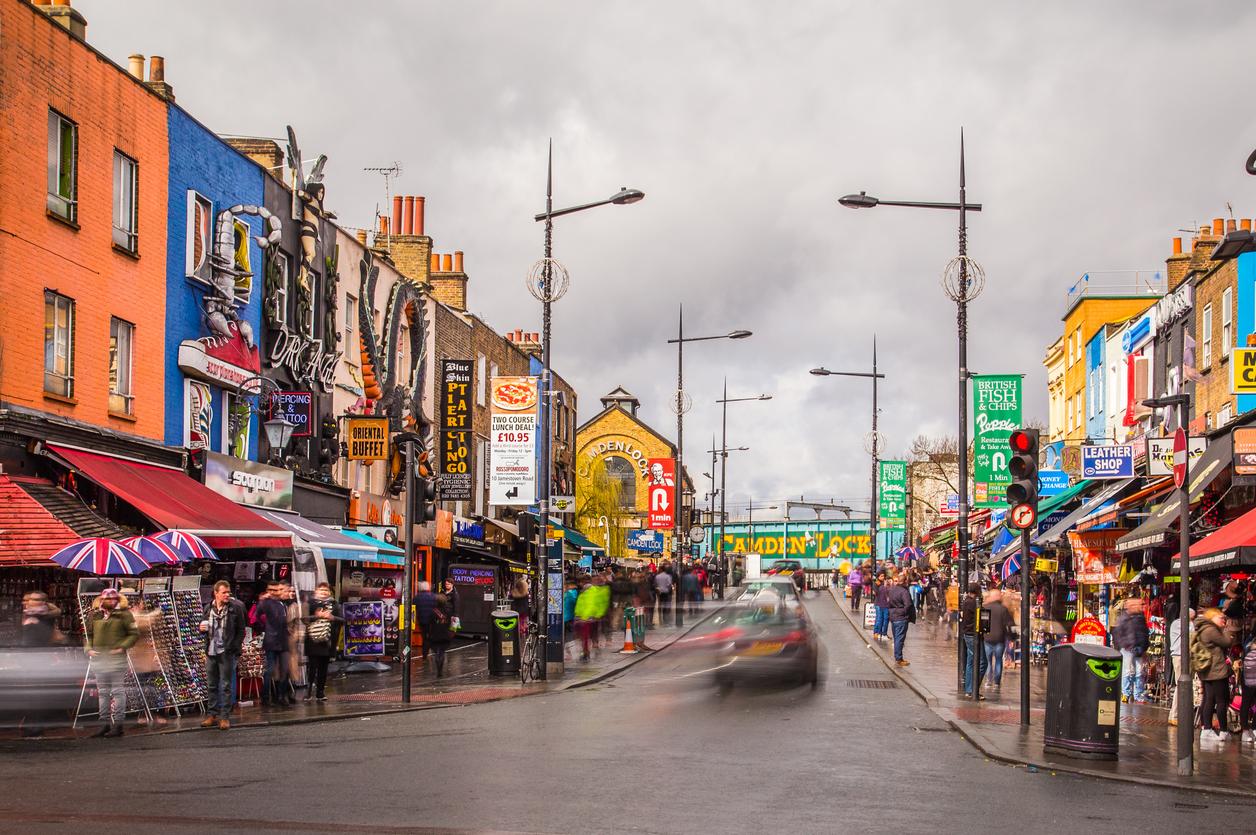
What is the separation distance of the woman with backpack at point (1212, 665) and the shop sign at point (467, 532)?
26082 millimetres

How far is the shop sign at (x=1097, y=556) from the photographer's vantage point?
26656 millimetres

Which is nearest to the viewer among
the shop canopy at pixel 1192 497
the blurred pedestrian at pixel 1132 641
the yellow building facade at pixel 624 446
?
the shop canopy at pixel 1192 497

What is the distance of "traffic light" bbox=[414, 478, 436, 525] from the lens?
109ft

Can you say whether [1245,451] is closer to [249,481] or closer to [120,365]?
[120,365]

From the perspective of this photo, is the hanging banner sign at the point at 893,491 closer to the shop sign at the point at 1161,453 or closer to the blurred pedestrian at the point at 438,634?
the shop sign at the point at 1161,453

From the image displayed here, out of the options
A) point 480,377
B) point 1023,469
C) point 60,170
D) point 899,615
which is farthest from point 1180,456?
point 480,377

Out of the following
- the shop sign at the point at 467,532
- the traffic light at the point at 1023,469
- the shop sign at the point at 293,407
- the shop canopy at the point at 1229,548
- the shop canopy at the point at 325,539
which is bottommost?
the shop sign at the point at 467,532

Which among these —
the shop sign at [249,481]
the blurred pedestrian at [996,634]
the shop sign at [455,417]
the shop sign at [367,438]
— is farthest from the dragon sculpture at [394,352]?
the blurred pedestrian at [996,634]

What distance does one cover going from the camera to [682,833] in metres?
9.75

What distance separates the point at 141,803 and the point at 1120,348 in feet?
113

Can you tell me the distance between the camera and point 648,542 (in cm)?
6091

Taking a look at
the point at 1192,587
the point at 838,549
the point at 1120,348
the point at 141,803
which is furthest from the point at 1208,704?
the point at 838,549

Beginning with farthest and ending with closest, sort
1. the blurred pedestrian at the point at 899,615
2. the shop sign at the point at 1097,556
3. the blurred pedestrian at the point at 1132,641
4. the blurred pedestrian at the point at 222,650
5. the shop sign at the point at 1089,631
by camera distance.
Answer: the blurred pedestrian at the point at 899,615 < the shop sign at the point at 1097,556 < the shop sign at the point at 1089,631 < the blurred pedestrian at the point at 1132,641 < the blurred pedestrian at the point at 222,650

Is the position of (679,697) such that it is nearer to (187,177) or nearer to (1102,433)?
(187,177)
